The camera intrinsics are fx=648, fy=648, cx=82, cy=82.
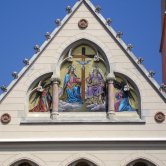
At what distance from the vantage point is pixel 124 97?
1794 centimetres

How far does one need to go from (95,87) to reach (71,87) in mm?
669

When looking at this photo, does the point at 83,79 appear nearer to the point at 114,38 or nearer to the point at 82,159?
the point at 114,38

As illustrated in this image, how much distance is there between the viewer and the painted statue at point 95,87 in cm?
1788

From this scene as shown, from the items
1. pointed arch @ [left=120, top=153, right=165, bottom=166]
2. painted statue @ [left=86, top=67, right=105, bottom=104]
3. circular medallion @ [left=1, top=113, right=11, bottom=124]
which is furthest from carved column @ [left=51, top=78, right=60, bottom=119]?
pointed arch @ [left=120, top=153, right=165, bottom=166]

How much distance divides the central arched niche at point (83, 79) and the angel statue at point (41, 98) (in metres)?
0.34

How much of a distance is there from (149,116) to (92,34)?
2.92 m

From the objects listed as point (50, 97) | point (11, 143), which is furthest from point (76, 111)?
point (11, 143)

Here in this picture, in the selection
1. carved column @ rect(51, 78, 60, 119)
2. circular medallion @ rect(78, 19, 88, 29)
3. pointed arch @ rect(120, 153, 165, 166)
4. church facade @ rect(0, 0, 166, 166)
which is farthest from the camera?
circular medallion @ rect(78, 19, 88, 29)

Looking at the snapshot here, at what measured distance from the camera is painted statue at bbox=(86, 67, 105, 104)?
17875mm

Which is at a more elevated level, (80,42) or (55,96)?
(80,42)

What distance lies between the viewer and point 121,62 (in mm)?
18156

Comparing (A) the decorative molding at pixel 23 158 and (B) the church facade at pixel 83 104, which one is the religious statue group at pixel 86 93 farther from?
(A) the decorative molding at pixel 23 158

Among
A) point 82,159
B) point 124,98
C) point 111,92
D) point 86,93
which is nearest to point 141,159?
point 82,159

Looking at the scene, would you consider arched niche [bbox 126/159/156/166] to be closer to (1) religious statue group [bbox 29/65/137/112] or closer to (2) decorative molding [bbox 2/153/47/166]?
(1) religious statue group [bbox 29/65/137/112]
